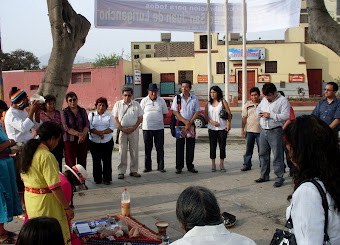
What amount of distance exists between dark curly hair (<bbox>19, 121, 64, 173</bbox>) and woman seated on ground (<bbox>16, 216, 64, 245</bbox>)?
58.7 inches

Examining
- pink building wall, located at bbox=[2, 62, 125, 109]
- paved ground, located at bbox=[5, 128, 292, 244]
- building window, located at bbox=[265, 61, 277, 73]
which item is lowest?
paved ground, located at bbox=[5, 128, 292, 244]

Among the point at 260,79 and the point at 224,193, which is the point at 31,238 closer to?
the point at 224,193

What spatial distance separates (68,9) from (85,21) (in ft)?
1.56

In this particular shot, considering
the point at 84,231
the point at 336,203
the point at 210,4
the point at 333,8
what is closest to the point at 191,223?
the point at 336,203

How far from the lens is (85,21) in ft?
27.4

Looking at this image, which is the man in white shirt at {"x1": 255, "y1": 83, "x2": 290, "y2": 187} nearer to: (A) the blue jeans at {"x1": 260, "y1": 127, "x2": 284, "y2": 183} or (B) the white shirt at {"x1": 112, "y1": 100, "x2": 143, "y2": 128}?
(A) the blue jeans at {"x1": 260, "y1": 127, "x2": 284, "y2": 183}

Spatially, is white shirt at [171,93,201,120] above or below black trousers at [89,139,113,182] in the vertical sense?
above

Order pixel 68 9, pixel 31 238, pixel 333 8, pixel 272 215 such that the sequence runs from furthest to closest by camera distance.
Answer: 1. pixel 333 8
2. pixel 68 9
3. pixel 272 215
4. pixel 31 238

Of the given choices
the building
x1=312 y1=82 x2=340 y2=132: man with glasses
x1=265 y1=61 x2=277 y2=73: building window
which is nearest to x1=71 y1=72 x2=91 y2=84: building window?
the building

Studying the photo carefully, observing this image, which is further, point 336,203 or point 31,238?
point 336,203

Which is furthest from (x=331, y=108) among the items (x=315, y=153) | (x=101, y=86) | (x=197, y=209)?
(x=101, y=86)

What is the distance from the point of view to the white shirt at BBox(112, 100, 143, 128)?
7445 mm

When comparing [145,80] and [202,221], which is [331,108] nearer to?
[202,221]

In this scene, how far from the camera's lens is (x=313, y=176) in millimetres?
2098
